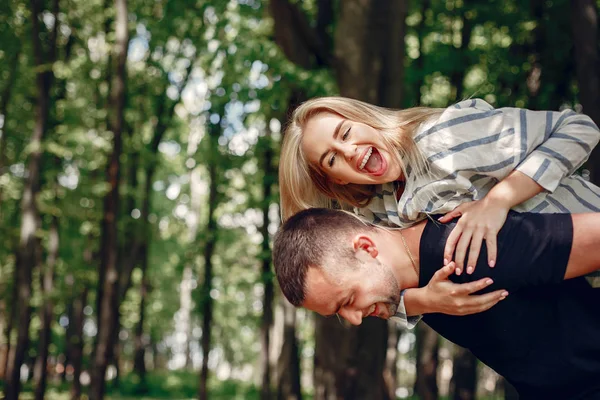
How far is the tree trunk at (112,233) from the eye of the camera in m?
15.4

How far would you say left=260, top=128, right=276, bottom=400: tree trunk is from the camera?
17.0m

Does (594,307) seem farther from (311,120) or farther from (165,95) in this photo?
(165,95)

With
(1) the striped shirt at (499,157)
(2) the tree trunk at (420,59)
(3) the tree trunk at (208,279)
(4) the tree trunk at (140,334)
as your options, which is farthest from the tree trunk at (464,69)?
(4) the tree trunk at (140,334)

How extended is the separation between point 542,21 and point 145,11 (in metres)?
11.6

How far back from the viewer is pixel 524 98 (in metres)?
14.4

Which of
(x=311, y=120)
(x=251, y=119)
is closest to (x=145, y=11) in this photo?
(x=251, y=119)

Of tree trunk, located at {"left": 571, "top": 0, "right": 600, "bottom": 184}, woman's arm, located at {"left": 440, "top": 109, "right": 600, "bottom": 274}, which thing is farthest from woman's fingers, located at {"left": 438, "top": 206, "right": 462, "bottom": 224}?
tree trunk, located at {"left": 571, "top": 0, "right": 600, "bottom": 184}

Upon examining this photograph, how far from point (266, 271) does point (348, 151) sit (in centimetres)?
1468

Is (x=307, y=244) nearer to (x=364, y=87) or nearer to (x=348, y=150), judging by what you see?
(x=348, y=150)

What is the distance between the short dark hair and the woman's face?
Result: 0.30 m

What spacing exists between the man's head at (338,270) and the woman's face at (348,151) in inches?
14.3

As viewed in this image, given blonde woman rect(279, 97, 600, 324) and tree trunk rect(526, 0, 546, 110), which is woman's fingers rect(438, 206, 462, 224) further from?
tree trunk rect(526, 0, 546, 110)

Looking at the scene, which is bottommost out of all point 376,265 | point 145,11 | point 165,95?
point 376,265

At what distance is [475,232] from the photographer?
290cm
